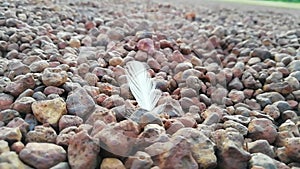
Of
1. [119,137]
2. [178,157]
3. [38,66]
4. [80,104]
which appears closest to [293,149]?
[178,157]

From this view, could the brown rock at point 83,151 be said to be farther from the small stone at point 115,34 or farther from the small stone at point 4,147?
the small stone at point 115,34

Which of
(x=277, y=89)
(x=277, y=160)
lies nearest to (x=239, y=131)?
(x=277, y=160)

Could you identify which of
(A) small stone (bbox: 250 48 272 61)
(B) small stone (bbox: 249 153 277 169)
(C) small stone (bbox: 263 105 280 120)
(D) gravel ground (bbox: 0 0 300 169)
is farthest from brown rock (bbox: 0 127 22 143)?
(A) small stone (bbox: 250 48 272 61)

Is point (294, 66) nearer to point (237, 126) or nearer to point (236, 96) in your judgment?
point (236, 96)

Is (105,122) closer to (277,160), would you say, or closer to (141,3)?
(277,160)

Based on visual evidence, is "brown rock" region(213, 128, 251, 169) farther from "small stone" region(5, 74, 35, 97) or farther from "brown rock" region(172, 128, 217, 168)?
"small stone" region(5, 74, 35, 97)

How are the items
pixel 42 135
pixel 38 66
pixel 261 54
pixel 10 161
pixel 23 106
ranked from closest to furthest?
pixel 10 161 < pixel 42 135 < pixel 23 106 < pixel 38 66 < pixel 261 54
